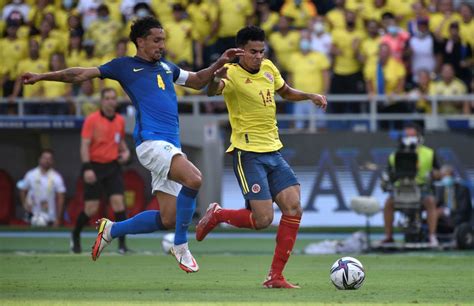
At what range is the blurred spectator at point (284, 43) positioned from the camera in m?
24.2

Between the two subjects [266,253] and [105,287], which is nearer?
[105,287]

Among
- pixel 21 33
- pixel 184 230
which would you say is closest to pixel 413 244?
pixel 184 230

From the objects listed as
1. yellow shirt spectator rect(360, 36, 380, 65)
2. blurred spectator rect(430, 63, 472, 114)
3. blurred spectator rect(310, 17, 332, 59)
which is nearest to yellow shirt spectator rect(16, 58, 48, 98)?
blurred spectator rect(310, 17, 332, 59)

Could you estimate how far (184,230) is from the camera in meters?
11.9

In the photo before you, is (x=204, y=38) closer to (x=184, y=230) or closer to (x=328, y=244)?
(x=328, y=244)

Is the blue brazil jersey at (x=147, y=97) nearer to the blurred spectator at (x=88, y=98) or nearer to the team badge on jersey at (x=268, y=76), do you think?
the team badge on jersey at (x=268, y=76)

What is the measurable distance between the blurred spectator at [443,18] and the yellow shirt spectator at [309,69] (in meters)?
→ 2.31

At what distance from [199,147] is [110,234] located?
11543 mm

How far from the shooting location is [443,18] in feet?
79.6

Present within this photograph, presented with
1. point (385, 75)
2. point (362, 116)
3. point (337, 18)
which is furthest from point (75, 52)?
point (385, 75)

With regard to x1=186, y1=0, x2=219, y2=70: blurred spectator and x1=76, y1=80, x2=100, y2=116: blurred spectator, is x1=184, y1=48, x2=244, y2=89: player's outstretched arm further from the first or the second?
x1=186, y1=0, x2=219, y2=70: blurred spectator

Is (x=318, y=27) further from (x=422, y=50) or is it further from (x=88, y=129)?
(x=88, y=129)

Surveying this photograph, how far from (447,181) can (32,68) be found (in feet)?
31.4

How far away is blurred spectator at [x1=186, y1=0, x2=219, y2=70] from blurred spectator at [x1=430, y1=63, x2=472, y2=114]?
4740mm
